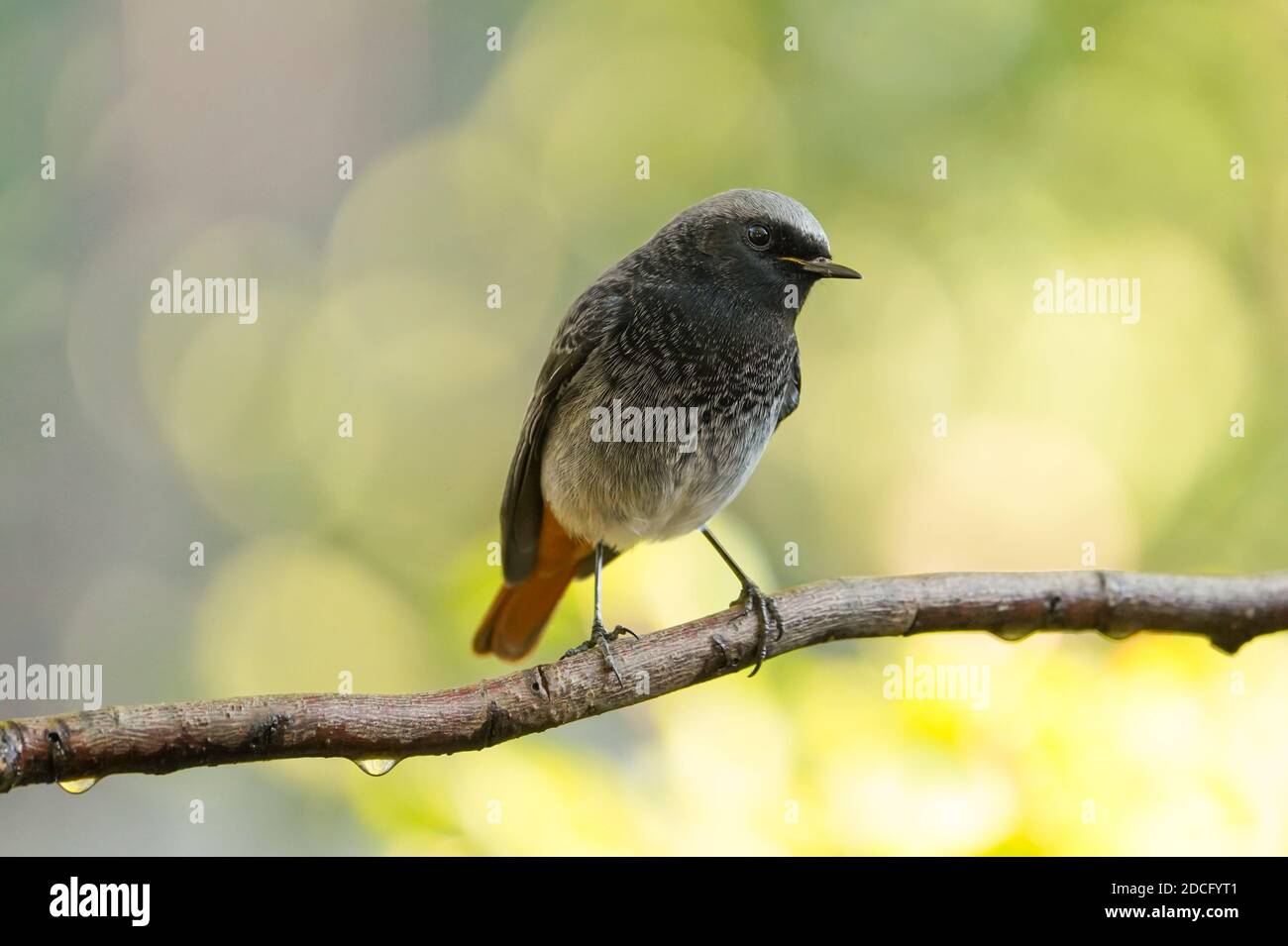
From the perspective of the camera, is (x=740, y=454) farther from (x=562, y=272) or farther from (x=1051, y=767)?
(x=562, y=272)

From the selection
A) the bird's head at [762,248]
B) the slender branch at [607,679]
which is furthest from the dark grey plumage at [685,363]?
the slender branch at [607,679]

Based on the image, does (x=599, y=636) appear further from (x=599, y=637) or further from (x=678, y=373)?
(x=678, y=373)

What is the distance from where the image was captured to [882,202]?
508cm

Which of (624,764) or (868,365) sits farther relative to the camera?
(868,365)

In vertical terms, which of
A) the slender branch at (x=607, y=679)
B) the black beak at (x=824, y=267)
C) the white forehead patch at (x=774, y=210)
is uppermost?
the white forehead patch at (x=774, y=210)

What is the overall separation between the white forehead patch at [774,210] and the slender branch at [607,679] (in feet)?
3.56

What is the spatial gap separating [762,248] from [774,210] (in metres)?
0.12

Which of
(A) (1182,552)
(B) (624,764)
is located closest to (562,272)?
(B) (624,764)

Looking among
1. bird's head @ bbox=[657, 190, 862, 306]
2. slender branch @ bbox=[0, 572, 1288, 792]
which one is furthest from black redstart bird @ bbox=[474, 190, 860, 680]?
slender branch @ bbox=[0, 572, 1288, 792]

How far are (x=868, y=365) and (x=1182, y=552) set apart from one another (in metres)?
1.43

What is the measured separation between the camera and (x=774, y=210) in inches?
144

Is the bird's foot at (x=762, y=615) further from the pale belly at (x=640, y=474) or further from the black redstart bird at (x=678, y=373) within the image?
the pale belly at (x=640, y=474)

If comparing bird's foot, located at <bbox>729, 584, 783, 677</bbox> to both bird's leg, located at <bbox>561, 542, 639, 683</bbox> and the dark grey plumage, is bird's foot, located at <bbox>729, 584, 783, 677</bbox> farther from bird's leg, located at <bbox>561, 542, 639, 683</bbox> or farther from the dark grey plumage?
the dark grey plumage

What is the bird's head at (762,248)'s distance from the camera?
12.0 ft
